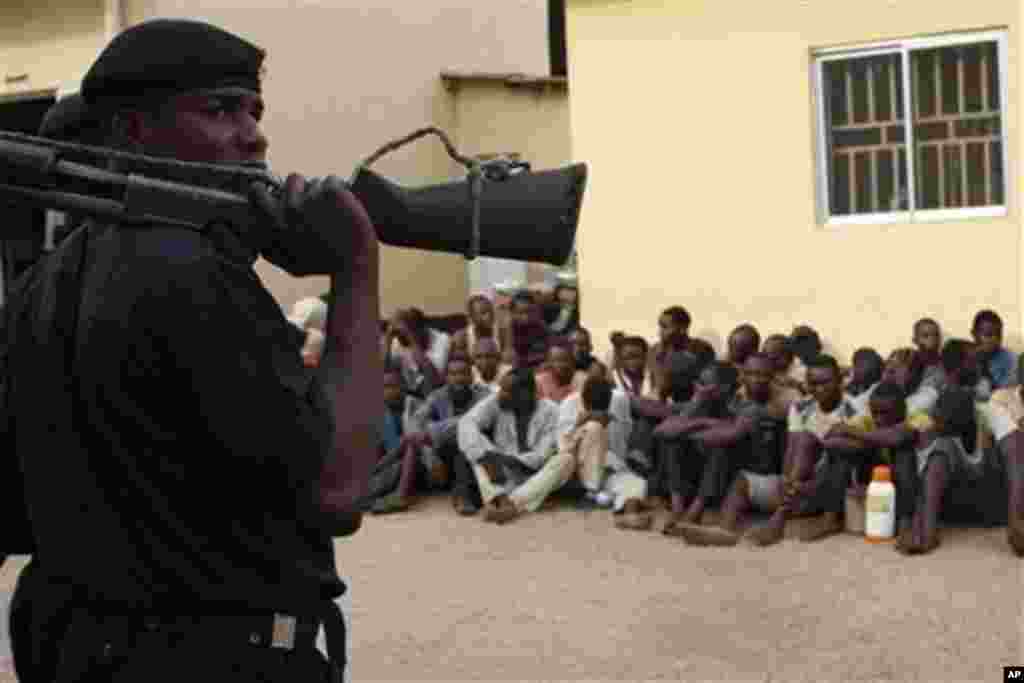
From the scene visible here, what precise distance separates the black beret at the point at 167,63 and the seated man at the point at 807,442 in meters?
5.86

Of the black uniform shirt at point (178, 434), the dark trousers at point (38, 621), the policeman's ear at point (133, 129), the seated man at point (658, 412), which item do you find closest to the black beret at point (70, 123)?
the policeman's ear at point (133, 129)

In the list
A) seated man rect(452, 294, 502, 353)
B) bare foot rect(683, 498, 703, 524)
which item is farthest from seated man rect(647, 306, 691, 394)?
seated man rect(452, 294, 502, 353)

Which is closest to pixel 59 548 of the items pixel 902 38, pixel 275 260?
pixel 275 260

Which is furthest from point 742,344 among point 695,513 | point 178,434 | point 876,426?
point 178,434

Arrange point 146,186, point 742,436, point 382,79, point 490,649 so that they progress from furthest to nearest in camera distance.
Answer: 1. point 382,79
2. point 742,436
3. point 490,649
4. point 146,186

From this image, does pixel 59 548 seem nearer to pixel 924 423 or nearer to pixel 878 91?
pixel 924 423

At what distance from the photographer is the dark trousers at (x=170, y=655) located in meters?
2.15

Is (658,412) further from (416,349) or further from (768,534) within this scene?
(416,349)

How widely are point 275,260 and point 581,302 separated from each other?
8737mm

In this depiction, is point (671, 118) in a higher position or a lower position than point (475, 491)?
higher

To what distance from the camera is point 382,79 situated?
14250 millimetres

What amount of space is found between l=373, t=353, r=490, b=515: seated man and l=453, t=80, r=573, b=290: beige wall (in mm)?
4976

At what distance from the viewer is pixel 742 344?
9445mm

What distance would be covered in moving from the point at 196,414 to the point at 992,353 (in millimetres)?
7193
